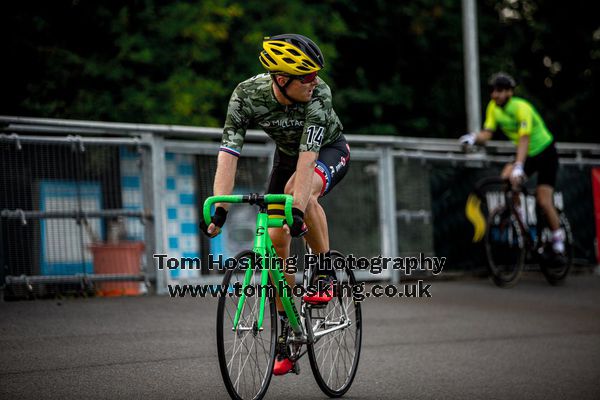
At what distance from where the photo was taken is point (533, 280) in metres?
13.5

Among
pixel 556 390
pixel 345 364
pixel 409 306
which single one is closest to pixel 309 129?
pixel 345 364

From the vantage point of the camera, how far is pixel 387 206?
12266 mm

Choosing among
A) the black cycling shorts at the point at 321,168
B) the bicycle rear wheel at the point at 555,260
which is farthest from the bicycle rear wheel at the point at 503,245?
the black cycling shorts at the point at 321,168

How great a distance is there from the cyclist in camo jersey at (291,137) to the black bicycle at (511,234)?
5976 millimetres

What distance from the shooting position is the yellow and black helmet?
5738 mm

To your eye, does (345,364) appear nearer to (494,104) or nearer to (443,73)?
(494,104)

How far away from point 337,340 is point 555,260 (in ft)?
22.9

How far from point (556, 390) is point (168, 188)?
5.03m

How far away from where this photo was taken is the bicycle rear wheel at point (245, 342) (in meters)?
5.21

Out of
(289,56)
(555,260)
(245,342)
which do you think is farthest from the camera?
(555,260)

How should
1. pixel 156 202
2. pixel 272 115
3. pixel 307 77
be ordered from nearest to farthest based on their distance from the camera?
pixel 307 77 < pixel 272 115 < pixel 156 202

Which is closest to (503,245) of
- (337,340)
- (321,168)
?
(337,340)

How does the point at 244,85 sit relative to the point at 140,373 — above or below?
above

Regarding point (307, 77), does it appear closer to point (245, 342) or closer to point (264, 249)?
point (264, 249)
